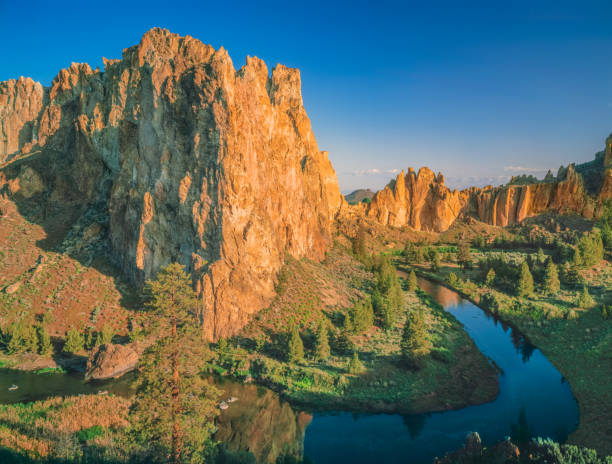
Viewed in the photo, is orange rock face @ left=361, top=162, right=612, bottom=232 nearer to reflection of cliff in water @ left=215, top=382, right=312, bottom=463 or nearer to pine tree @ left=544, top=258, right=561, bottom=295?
pine tree @ left=544, top=258, right=561, bottom=295

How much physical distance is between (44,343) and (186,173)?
23514 millimetres

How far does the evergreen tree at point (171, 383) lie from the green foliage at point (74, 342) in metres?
27.0

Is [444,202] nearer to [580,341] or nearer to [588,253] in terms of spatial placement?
[588,253]

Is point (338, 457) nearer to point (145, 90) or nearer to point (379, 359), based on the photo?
point (379, 359)

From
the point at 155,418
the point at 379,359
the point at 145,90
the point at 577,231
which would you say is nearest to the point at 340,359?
the point at 379,359

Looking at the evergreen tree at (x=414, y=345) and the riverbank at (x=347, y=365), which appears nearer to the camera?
the riverbank at (x=347, y=365)

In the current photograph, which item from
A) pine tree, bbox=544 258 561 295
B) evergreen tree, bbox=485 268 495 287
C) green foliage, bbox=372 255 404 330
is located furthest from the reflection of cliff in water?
evergreen tree, bbox=485 268 495 287

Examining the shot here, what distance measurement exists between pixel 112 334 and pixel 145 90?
30.2m

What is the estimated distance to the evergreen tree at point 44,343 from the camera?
113 feet

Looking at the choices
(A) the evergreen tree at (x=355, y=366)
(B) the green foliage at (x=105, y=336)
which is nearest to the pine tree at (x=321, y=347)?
(A) the evergreen tree at (x=355, y=366)

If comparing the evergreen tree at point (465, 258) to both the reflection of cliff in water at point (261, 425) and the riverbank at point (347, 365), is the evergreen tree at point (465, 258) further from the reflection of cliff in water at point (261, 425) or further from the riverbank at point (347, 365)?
the reflection of cliff in water at point (261, 425)

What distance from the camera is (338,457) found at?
78.1ft

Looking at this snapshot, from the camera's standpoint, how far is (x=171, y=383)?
45.6 ft

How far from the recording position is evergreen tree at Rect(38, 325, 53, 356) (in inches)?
1353
